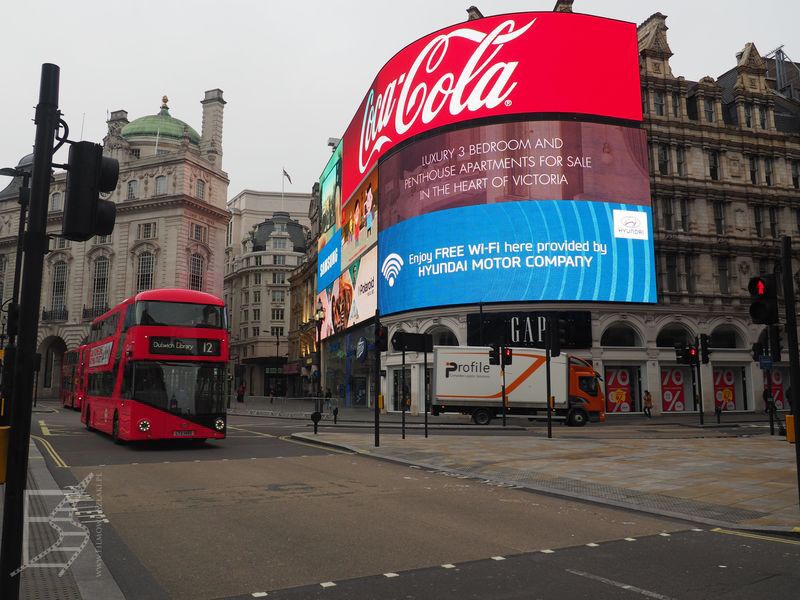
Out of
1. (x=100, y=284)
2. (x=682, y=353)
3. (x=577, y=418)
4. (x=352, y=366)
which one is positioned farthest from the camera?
(x=100, y=284)

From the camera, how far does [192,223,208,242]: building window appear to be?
7200 cm

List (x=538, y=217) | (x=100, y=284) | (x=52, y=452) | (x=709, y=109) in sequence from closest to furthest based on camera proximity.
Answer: (x=52, y=452) → (x=538, y=217) → (x=709, y=109) → (x=100, y=284)

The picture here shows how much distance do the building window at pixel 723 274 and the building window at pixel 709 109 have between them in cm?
1059

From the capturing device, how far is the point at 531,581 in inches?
230

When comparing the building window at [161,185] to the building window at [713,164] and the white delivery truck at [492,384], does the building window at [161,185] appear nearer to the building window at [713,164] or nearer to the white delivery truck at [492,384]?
the white delivery truck at [492,384]

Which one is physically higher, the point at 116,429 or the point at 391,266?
the point at 391,266

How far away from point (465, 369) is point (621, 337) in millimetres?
14760


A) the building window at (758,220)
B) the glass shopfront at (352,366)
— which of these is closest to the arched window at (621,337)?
the building window at (758,220)

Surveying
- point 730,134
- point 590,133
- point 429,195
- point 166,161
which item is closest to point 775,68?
point 730,134

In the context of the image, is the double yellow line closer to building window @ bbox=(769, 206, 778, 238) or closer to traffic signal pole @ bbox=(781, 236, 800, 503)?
traffic signal pole @ bbox=(781, 236, 800, 503)

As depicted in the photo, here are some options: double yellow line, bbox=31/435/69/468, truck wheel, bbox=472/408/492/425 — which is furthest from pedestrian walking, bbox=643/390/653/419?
double yellow line, bbox=31/435/69/468

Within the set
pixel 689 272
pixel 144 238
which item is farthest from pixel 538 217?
pixel 144 238

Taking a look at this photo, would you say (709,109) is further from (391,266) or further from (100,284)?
(100,284)

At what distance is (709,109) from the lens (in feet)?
151
